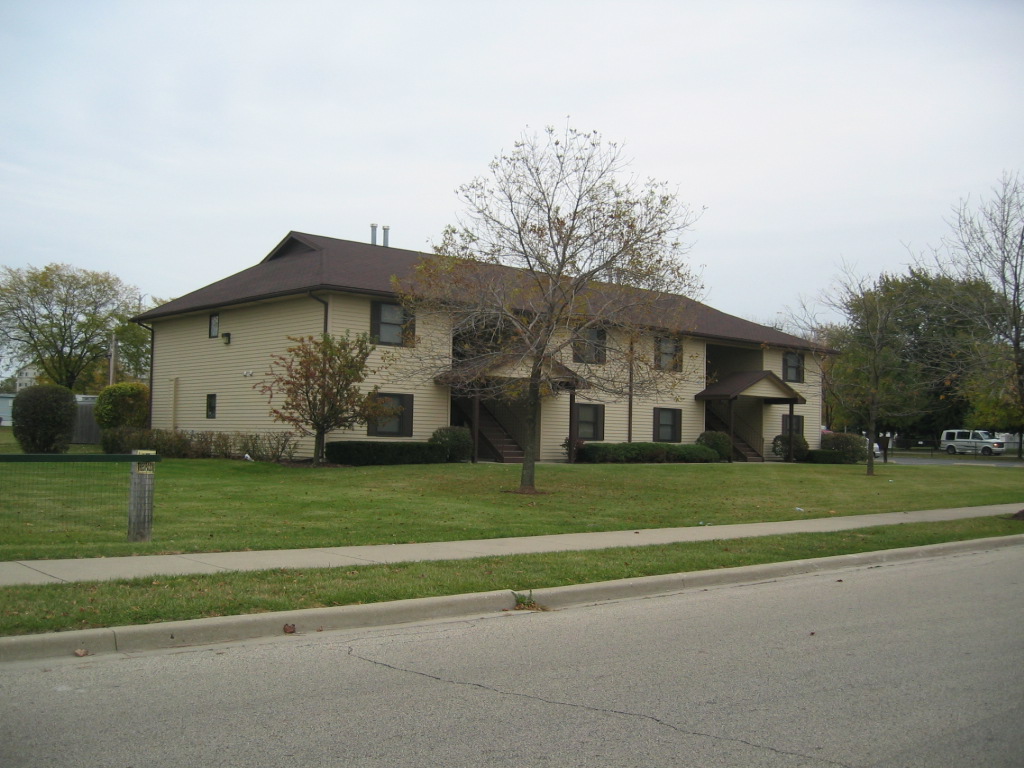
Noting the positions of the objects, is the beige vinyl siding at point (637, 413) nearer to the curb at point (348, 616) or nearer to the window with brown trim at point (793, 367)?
the window with brown trim at point (793, 367)

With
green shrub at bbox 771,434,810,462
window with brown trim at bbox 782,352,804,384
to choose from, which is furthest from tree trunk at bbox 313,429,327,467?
window with brown trim at bbox 782,352,804,384

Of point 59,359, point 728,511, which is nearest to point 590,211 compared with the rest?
point 728,511

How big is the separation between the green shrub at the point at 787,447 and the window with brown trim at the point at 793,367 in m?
2.63

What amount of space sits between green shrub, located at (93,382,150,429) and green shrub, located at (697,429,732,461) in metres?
21.1

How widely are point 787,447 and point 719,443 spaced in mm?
4722

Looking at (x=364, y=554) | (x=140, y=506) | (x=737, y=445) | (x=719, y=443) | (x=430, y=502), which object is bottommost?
(x=364, y=554)

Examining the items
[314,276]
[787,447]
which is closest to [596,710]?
[314,276]

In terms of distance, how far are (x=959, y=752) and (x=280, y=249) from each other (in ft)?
103

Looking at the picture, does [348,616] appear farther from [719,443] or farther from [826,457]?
[826,457]

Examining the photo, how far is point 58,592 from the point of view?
8.19 metres

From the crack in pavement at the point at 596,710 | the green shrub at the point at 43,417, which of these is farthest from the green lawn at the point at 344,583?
the green shrub at the point at 43,417

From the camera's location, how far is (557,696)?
6125 millimetres

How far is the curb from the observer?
683 cm

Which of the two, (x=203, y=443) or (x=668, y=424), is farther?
(x=668, y=424)
